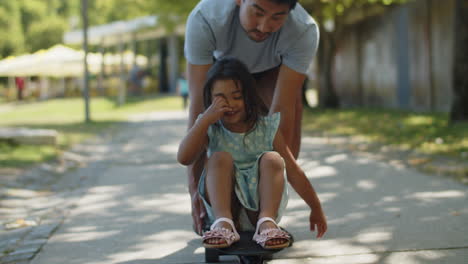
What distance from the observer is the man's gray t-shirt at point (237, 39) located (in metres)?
3.66

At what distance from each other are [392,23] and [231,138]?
1442 cm

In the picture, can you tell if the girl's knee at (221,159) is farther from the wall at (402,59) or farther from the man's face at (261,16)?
the wall at (402,59)

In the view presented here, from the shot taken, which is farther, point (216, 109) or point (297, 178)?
point (297, 178)

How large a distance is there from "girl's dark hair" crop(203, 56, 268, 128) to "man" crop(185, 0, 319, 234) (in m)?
0.19

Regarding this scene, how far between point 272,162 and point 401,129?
774cm

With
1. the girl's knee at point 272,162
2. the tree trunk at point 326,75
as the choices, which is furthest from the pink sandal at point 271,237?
the tree trunk at point 326,75

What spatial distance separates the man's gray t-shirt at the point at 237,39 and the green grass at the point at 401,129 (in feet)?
13.3

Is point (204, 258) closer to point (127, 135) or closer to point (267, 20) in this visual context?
point (267, 20)

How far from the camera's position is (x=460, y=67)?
33.7 ft

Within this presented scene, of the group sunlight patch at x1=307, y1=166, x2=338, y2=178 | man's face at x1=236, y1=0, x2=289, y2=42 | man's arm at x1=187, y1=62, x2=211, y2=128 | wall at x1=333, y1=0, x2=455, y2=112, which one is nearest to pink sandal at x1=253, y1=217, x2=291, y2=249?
man's arm at x1=187, y1=62, x2=211, y2=128

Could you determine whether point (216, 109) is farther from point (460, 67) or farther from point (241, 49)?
point (460, 67)

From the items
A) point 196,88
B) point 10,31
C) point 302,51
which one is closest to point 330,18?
point 302,51

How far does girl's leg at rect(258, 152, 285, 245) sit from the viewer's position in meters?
3.28

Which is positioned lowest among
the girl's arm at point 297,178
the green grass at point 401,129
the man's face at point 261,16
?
the green grass at point 401,129
